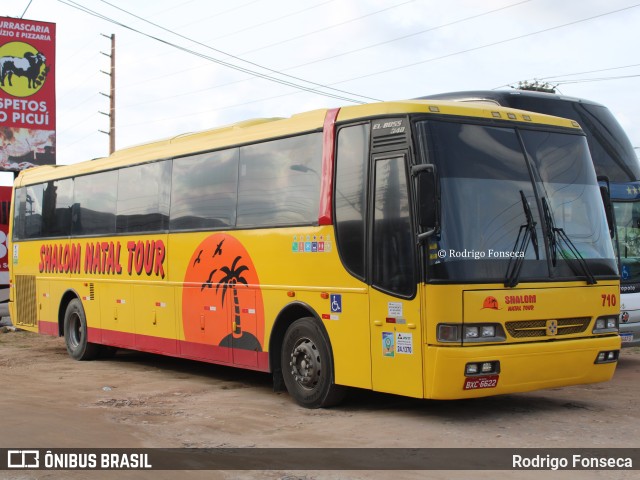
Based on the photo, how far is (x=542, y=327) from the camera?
9.69m

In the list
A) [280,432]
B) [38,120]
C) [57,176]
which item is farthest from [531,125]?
[38,120]

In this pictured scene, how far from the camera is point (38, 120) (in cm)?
3062

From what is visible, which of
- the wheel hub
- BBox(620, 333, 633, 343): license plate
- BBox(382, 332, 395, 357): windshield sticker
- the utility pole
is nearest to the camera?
BBox(382, 332, 395, 357): windshield sticker

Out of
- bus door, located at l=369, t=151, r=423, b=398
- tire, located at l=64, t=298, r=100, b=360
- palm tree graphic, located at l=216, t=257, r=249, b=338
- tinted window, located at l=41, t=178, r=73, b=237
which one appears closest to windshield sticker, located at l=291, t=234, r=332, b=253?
bus door, located at l=369, t=151, r=423, b=398

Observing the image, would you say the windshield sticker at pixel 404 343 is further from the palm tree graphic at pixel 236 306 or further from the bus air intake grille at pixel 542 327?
the palm tree graphic at pixel 236 306

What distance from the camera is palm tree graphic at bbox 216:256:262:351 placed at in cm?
1202

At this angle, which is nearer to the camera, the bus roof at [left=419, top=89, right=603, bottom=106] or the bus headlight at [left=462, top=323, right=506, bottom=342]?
the bus headlight at [left=462, top=323, right=506, bottom=342]

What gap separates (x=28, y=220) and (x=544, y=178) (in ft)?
40.2

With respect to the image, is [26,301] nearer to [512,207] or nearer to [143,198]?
[143,198]

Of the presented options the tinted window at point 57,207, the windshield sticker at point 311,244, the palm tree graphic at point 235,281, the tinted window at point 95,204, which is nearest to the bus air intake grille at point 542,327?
the windshield sticker at point 311,244

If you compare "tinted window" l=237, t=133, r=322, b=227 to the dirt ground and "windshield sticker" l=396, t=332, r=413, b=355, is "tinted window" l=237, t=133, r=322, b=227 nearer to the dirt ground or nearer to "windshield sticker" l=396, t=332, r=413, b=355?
"windshield sticker" l=396, t=332, r=413, b=355

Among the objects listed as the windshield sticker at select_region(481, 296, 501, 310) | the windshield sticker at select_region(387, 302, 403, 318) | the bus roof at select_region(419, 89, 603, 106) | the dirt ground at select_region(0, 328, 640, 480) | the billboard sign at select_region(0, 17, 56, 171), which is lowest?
the dirt ground at select_region(0, 328, 640, 480)

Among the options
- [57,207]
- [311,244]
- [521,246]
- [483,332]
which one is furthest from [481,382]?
[57,207]

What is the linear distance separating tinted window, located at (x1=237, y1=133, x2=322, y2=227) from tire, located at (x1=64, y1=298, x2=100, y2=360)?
5.94 meters
